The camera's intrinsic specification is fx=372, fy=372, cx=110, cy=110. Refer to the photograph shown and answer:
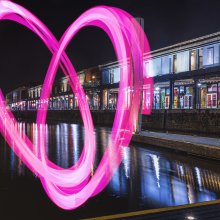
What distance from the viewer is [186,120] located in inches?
1406

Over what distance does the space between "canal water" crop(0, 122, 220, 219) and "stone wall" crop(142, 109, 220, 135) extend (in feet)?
56.3

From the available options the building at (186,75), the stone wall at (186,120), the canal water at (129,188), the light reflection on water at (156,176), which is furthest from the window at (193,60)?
the canal water at (129,188)

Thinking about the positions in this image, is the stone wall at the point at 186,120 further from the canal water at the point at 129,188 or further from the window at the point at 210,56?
the canal water at the point at 129,188

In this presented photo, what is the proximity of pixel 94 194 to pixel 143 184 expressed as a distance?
5.68 ft

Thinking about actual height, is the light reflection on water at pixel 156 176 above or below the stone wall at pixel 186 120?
below

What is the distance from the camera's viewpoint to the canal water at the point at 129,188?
7.71 metres

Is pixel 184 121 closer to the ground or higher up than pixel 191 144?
higher up

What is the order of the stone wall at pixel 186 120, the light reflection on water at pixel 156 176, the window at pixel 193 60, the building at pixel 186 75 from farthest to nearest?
the window at pixel 193 60
the building at pixel 186 75
the stone wall at pixel 186 120
the light reflection on water at pixel 156 176

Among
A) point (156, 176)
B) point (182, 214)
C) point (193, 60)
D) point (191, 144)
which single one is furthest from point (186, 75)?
Result: point (182, 214)

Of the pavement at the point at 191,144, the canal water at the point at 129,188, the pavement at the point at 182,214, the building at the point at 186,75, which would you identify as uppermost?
the building at the point at 186,75

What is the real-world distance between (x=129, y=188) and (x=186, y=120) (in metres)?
26.8

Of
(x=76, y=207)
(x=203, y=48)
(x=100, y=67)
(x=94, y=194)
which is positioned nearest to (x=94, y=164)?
(x=94, y=194)

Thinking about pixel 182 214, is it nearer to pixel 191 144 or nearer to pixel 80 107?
pixel 80 107

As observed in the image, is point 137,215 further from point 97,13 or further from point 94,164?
point 97,13
